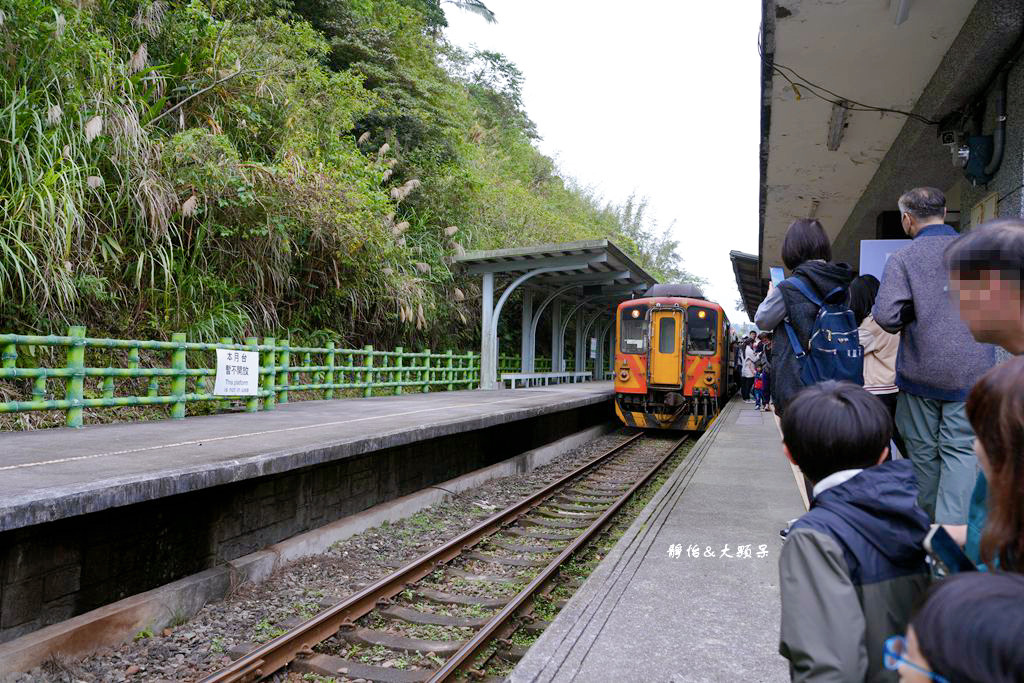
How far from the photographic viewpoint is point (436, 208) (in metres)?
16.2

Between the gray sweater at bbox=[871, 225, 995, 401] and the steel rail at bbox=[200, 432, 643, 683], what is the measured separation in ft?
10.4

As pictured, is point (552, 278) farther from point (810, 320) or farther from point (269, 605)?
point (810, 320)

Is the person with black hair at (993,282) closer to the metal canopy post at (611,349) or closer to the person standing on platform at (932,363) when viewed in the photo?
the person standing on platform at (932,363)

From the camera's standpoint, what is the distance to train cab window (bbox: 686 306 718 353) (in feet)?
42.6

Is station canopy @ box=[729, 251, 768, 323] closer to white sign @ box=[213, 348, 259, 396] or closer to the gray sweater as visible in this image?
white sign @ box=[213, 348, 259, 396]

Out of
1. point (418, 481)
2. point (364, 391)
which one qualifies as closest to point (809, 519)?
point (418, 481)

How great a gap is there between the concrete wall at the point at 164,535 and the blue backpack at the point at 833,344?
3829mm

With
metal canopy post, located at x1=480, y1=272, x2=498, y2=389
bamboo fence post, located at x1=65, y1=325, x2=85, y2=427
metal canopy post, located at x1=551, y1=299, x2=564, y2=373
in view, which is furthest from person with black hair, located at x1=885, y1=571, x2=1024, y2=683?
metal canopy post, located at x1=551, y1=299, x2=564, y2=373

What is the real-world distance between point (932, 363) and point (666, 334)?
10646 millimetres

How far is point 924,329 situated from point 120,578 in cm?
435

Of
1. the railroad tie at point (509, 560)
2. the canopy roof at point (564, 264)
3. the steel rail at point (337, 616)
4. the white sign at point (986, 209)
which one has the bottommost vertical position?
the railroad tie at point (509, 560)

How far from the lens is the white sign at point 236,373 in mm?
7203

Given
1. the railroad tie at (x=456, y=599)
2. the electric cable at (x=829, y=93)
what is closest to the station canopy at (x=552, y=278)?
the electric cable at (x=829, y=93)

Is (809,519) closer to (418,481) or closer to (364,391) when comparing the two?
(418,481)
